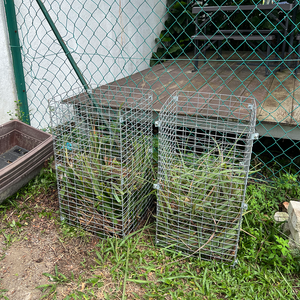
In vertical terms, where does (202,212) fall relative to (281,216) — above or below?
above

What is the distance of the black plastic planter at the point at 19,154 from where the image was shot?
1853 millimetres

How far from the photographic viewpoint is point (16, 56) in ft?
8.22

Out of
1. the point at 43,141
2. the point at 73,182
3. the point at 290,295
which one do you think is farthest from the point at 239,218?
the point at 43,141

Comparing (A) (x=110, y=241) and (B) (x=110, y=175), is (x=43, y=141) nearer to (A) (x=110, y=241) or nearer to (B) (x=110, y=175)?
(B) (x=110, y=175)

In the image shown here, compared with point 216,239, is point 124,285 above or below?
below

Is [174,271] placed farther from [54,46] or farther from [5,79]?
[54,46]

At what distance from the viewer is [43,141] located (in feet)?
7.00

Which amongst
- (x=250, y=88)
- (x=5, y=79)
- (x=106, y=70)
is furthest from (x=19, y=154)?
(x=250, y=88)

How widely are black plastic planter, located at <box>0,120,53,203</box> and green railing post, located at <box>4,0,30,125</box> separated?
1.14ft

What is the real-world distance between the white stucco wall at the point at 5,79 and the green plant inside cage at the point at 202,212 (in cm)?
161

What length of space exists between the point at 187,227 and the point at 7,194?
1.16 meters

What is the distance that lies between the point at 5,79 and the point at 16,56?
21 cm

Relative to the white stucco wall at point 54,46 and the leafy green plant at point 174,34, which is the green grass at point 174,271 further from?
the leafy green plant at point 174,34

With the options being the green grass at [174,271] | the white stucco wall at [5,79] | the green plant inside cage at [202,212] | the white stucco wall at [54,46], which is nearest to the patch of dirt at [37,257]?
the green grass at [174,271]
